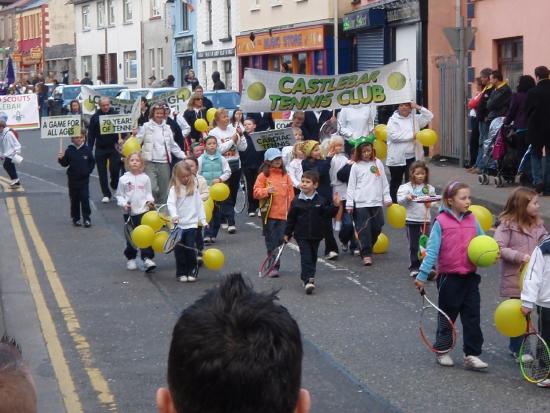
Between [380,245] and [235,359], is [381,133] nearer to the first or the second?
[380,245]

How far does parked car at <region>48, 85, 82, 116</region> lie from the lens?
46.4 m

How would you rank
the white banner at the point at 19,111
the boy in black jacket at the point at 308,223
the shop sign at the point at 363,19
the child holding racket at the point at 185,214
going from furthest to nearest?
the shop sign at the point at 363,19, the white banner at the point at 19,111, the child holding racket at the point at 185,214, the boy in black jacket at the point at 308,223

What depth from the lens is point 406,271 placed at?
492 inches

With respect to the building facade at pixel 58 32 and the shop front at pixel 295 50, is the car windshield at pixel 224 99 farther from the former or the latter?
the building facade at pixel 58 32

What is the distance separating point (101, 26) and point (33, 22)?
1945 centimetres

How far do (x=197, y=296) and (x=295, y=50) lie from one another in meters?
28.0

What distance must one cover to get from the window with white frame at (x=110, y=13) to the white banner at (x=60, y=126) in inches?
1741

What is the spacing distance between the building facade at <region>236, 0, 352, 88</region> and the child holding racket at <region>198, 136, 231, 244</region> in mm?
20852

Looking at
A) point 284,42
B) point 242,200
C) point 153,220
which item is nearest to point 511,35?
point 242,200

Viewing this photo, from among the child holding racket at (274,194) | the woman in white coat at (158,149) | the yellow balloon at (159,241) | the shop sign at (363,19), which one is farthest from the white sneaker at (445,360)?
the shop sign at (363,19)

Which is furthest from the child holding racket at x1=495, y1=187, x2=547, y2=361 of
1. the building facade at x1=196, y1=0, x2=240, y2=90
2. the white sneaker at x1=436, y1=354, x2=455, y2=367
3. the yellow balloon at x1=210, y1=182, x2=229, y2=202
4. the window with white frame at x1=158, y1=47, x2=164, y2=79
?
the window with white frame at x1=158, y1=47, x2=164, y2=79

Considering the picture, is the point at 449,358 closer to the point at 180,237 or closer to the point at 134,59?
the point at 180,237

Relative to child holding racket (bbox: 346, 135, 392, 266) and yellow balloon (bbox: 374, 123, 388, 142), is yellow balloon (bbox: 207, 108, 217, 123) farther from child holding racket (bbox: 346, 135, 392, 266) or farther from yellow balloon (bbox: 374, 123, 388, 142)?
child holding racket (bbox: 346, 135, 392, 266)

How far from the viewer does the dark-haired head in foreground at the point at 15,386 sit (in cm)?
234
